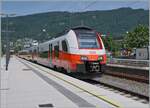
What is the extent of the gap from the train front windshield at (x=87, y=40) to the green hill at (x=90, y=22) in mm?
37367

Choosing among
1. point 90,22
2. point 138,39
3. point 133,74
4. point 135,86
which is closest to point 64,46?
point 133,74

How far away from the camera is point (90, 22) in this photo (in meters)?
83.4

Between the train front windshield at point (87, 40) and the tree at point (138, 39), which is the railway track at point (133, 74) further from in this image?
the tree at point (138, 39)

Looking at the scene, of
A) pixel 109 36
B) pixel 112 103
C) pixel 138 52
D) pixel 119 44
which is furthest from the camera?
pixel 119 44

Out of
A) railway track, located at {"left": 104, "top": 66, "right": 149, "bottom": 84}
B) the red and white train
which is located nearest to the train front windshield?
the red and white train

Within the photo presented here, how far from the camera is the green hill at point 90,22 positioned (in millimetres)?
70631

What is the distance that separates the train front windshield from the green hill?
1471 inches

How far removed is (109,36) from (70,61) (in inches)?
3245

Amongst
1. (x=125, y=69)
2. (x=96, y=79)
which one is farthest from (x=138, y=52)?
(x=96, y=79)

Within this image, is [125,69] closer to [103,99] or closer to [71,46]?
[71,46]

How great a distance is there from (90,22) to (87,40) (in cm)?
6188

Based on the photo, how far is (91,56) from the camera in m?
20.9

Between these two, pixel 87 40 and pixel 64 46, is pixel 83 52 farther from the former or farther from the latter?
pixel 64 46

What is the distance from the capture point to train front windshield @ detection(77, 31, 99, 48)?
851 inches
